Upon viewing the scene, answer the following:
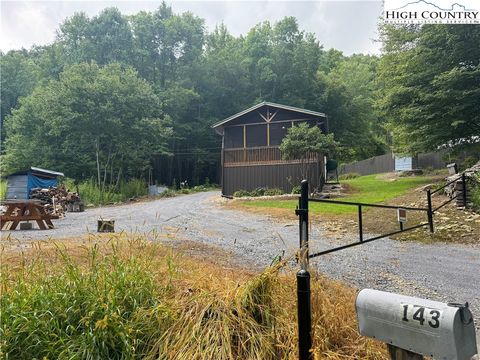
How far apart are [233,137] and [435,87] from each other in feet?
34.5

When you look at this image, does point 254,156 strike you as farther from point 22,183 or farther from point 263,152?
point 22,183

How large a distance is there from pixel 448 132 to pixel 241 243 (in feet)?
33.2

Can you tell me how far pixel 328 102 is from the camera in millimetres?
33500

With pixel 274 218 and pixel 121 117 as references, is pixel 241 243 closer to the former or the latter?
pixel 274 218

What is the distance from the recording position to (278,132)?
1914 centimetres

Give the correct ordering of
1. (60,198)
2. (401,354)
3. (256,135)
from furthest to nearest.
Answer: (256,135) → (60,198) → (401,354)

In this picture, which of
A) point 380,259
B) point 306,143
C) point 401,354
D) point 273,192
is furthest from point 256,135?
point 401,354

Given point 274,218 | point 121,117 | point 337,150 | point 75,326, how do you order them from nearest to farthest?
point 75,326 → point 274,218 → point 337,150 → point 121,117

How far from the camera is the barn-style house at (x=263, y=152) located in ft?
56.4

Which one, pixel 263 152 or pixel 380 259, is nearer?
pixel 380 259

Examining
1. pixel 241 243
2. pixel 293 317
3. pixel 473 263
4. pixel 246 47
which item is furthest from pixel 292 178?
pixel 246 47

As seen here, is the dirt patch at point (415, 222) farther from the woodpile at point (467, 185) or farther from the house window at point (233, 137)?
the house window at point (233, 137)

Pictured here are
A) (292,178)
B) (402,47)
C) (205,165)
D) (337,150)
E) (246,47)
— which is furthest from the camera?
(246,47)

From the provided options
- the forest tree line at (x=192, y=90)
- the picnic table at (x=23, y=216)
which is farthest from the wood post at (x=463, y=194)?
the picnic table at (x=23, y=216)
